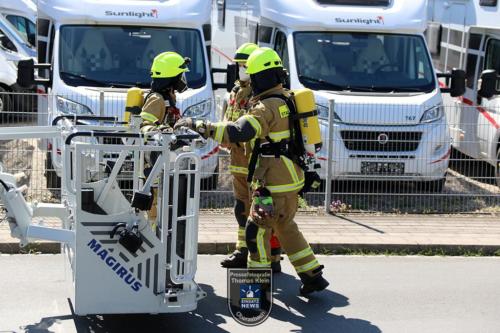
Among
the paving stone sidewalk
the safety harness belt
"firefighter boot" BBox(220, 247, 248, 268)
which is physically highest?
the safety harness belt

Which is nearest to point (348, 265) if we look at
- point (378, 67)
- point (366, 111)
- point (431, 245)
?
point (431, 245)

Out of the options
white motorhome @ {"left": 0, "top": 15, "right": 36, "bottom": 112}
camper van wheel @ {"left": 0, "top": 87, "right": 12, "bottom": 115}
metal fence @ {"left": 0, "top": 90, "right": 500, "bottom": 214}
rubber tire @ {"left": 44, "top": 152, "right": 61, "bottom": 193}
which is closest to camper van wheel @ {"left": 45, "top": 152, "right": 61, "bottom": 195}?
rubber tire @ {"left": 44, "top": 152, "right": 61, "bottom": 193}

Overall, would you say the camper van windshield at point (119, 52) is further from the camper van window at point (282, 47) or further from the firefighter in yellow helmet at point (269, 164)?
the firefighter in yellow helmet at point (269, 164)

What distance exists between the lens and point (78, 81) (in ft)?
36.4

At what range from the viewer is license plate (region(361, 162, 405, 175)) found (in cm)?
1105

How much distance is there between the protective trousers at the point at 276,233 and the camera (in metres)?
7.16

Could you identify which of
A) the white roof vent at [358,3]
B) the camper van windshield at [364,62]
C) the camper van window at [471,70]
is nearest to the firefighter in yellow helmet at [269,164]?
the camper van windshield at [364,62]

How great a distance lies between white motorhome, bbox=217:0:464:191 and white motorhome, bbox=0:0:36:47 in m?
10.4

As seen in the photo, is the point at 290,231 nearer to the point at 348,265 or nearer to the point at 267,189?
the point at 267,189

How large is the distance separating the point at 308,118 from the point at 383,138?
4185 millimetres

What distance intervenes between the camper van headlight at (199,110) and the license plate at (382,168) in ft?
6.41

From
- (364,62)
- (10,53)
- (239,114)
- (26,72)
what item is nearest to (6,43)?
(10,53)

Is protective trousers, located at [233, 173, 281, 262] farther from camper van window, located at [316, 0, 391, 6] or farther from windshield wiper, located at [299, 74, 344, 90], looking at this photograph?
camper van window, located at [316, 0, 391, 6]

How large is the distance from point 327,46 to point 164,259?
249 inches
